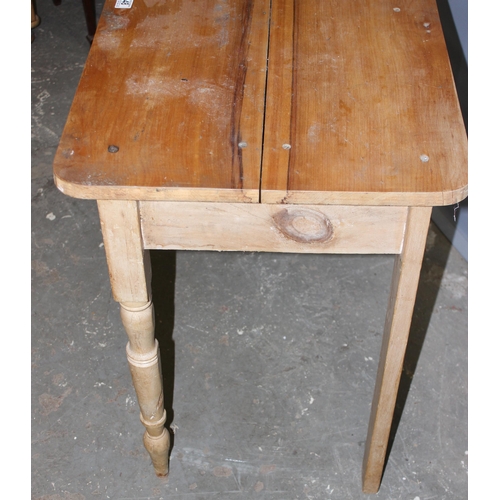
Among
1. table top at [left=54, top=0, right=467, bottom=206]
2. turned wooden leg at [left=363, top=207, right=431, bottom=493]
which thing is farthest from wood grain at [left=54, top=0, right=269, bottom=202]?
turned wooden leg at [left=363, top=207, right=431, bottom=493]

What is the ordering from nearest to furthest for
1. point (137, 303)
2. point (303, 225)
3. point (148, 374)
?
point (303, 225), point (137, 303), point (148, 374)

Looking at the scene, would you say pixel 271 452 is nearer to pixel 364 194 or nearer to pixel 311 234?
pixel 311 234

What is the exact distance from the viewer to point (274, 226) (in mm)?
1040

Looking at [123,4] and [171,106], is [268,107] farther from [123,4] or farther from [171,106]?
[123,4]

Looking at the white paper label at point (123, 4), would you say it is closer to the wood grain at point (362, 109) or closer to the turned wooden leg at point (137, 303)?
the wood grain at point (362, 109)

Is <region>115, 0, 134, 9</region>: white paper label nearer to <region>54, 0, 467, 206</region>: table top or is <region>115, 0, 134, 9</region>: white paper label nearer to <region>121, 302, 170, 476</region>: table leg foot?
<region>54, 0, 467, 206</region>: table top

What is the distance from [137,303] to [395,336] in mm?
427

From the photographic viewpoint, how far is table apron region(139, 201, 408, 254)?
1024mm

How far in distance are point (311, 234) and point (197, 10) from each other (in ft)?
1.71

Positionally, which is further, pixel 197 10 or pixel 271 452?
pixel 271 452

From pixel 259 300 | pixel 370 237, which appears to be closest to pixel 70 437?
pixel 259 300

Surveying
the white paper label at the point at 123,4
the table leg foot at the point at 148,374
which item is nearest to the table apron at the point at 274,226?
the table leg foot at the point at 148,374

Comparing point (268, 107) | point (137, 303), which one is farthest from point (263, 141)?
point (137, 303)

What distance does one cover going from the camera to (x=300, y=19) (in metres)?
1.29
